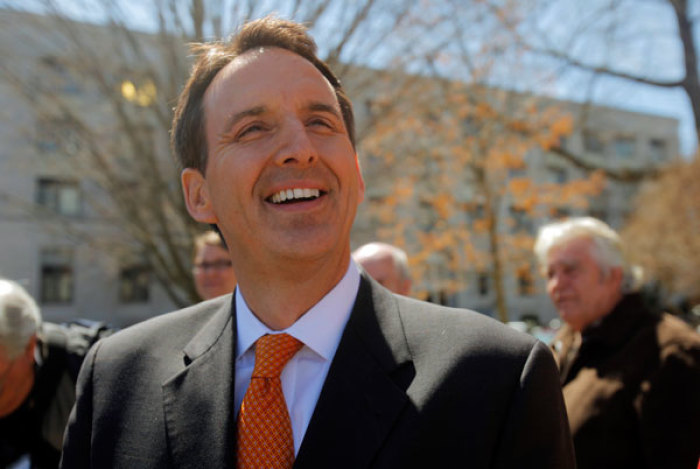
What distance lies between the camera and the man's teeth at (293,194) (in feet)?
5.08

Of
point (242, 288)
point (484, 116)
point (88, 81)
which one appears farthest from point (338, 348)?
point (484, 116)

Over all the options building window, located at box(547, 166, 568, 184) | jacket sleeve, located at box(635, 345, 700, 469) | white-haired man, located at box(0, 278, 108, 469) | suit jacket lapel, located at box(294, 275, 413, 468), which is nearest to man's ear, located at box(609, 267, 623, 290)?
jacket sleeve, located at box(635, 345, 700, 469)

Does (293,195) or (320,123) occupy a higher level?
(320,123)

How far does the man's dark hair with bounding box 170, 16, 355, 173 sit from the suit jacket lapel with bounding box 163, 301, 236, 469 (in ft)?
1.71

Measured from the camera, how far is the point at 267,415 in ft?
4.78

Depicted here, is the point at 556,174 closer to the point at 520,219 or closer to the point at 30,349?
the point at 520,219

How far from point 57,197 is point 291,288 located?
24.9 metres

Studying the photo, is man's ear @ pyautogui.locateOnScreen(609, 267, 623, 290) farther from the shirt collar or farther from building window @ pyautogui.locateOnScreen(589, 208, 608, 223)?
building window @ pyautogui.locateOnScreen(589, 208, 608, 223)

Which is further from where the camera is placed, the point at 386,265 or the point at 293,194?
the point at 386,265

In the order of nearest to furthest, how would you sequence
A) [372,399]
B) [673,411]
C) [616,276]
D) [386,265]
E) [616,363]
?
1. [372,399]
2. [673,411]
3. [616,363]
4. [616,276]
5. [386,265]

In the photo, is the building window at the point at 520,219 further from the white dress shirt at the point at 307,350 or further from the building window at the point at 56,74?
the white dress shirt at the point at 307,350

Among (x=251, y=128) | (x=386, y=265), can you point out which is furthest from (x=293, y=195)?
(x=386, y=265)

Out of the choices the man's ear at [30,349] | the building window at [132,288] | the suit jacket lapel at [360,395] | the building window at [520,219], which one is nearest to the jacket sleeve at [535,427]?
the suit jacket lapel at [360,395]

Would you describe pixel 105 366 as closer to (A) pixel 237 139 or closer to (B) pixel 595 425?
(A) pixel 237 139
